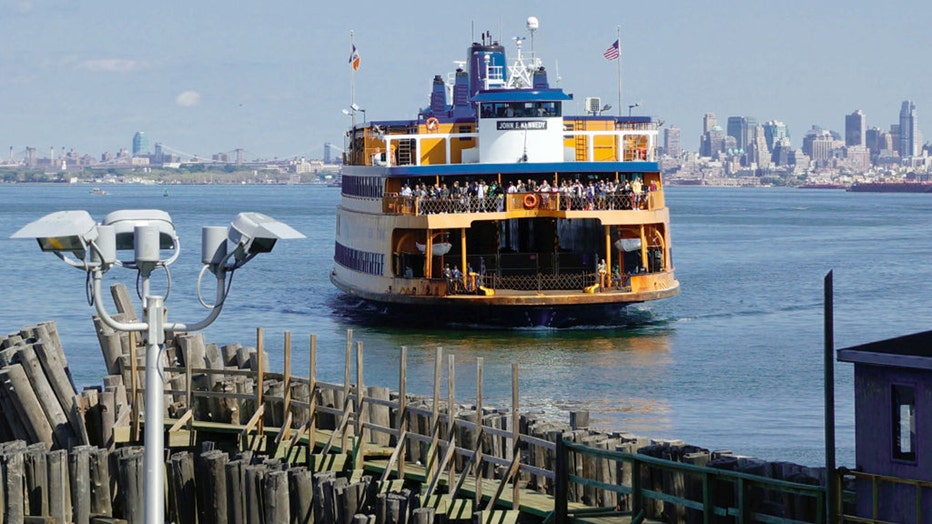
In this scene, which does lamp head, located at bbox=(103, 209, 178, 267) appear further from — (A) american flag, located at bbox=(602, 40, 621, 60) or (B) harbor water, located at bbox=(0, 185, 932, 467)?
(A) american flag, located at bbox=(602, 40, 621, 60)

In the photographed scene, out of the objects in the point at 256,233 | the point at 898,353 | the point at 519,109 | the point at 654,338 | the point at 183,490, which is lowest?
the point at 654,338

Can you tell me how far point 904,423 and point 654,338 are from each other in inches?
1188

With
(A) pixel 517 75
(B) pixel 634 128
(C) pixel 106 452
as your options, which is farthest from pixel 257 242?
(A) pixel 517 75

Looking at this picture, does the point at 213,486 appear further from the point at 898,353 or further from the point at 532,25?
the point at 532,25

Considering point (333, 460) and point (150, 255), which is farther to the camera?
point (333, 460)

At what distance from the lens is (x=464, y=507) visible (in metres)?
17.4

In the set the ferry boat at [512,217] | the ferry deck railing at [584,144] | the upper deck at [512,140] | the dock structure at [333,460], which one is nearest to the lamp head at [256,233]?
the dock structure at [333,460]

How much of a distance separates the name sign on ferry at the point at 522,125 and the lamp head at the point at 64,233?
112ft

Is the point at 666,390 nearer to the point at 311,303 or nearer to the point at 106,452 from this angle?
the point at 106,452

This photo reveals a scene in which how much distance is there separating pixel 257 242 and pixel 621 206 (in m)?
31.5

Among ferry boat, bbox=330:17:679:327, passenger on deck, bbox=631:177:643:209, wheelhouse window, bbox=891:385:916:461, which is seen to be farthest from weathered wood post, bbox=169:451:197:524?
passenger on deck, bbox=631:177:643:209

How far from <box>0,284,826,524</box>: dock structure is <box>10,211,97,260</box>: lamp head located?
565 centimetres

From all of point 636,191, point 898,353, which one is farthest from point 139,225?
point 636,191

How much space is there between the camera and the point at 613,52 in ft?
182
